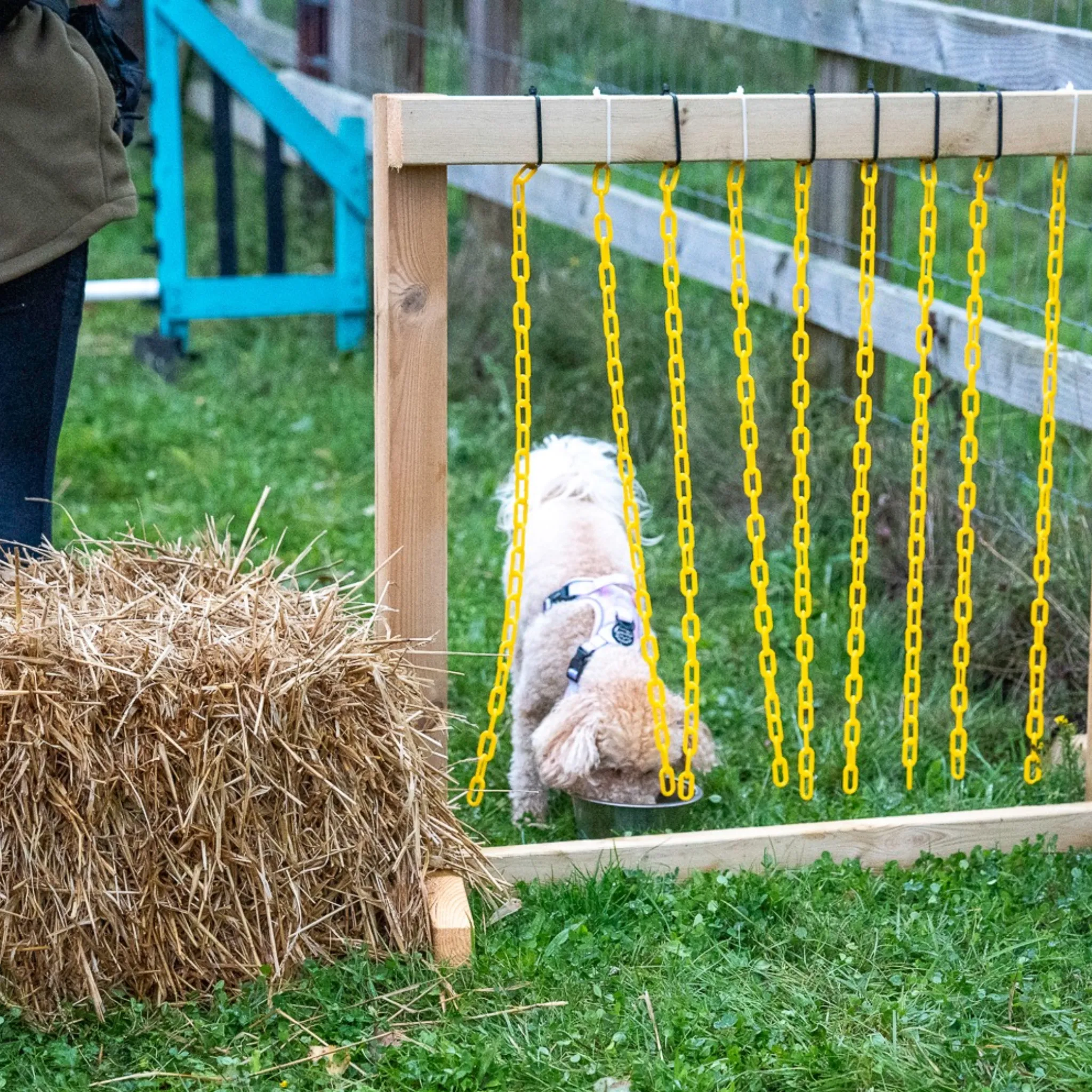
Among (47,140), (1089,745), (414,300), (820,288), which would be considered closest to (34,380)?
(47,140)

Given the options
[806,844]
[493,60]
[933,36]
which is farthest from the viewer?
[493,60]

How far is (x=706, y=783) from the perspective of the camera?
145 inches

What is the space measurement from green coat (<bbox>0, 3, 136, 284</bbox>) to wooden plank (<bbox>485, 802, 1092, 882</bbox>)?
1.52 meters

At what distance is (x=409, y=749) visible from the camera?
112 inches

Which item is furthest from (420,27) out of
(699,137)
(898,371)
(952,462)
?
(699,137)

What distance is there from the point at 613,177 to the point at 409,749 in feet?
17.1

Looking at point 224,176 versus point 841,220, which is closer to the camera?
point 841,220

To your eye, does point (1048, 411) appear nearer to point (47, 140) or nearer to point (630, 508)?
point (630, 508)

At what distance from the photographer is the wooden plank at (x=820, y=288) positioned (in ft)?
13.7

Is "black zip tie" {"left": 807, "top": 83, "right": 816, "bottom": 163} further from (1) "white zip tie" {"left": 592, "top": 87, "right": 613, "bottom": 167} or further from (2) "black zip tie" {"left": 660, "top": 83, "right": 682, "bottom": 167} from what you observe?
(1) "white zip tie" {"left": 592, "top": 87, "right": 613, "bottom": 167}

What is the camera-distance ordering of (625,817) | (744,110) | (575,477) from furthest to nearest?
(575,477)
(625,817)
(744,110)

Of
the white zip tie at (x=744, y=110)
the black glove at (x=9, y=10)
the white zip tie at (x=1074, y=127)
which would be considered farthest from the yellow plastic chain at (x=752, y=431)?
the black glove at (x=9, y=10)

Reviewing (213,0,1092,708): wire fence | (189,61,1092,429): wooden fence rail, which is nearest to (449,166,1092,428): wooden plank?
(189,61,1092,429): wooden fence rail

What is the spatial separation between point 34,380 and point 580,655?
1374mm
